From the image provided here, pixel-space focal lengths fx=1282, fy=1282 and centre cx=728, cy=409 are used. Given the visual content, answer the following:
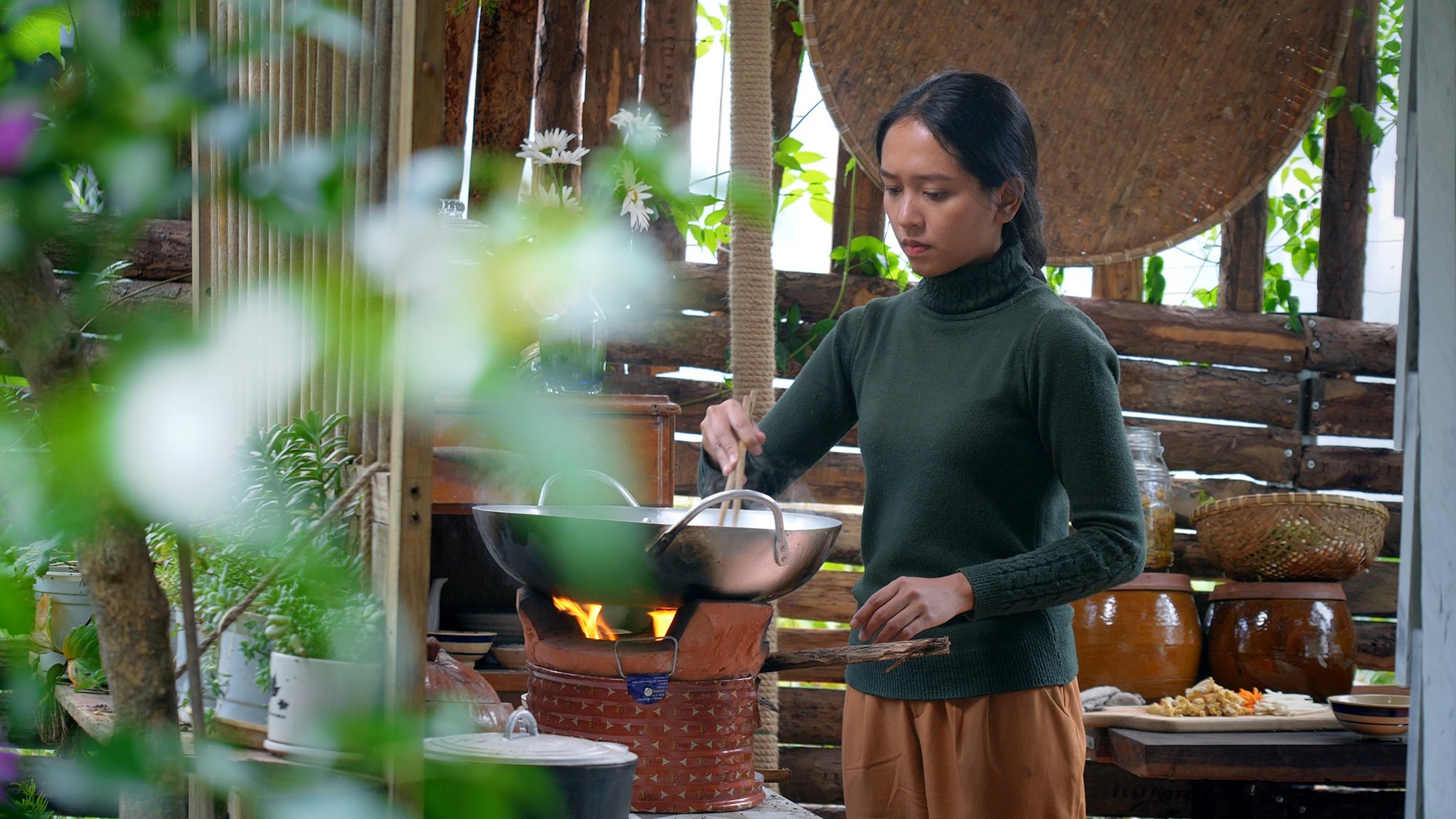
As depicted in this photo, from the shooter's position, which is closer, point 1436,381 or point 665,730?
point 665,730

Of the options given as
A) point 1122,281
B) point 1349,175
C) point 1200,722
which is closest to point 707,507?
point 1200,722

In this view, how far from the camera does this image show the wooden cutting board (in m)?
3.08

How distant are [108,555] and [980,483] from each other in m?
1.47

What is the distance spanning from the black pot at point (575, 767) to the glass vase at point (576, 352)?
1300 millimetres

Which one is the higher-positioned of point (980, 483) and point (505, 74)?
point (505, 74)

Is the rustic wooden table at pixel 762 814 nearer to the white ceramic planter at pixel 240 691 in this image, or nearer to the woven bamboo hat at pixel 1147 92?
the white ceramic planter at pixel 240 691

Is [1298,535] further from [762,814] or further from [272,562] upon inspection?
[272,562]

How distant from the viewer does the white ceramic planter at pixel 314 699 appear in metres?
0.43

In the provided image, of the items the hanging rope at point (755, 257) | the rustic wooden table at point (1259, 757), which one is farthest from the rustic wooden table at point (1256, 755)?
the hanging rope at point (755, 257)

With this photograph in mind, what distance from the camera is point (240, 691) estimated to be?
848 mm

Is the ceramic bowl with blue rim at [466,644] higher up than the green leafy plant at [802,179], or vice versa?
the green leafy plant at [802,179]

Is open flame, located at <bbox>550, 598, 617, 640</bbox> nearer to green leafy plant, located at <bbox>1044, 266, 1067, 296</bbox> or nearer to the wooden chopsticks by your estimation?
the wooden chopsticks

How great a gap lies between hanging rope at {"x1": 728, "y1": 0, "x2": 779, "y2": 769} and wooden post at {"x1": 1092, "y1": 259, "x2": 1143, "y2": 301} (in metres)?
1.62

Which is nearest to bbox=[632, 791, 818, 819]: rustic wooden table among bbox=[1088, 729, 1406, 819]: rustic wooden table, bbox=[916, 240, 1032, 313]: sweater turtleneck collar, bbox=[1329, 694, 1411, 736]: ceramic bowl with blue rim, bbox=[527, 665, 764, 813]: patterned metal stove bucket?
bbox=[527, 665, 764, 813]: patterned metal stove bucket
